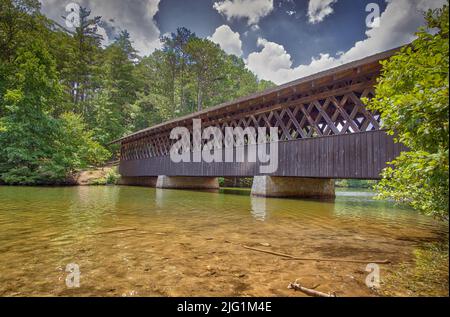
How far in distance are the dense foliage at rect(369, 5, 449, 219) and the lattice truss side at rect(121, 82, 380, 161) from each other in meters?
6.97

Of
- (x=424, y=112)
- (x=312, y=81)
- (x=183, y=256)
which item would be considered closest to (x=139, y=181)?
(x=312, y=81)

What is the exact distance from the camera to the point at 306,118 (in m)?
12.1

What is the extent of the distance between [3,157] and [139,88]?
25308mm

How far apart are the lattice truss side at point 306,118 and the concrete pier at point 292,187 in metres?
2.36

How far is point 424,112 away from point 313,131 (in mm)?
12718

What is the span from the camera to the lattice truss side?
32.9 feet

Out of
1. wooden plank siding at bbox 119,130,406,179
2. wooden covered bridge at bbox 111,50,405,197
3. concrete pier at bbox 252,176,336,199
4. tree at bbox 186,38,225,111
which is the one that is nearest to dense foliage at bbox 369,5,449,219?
wooden covered bridge at bbox 111,50,405,197

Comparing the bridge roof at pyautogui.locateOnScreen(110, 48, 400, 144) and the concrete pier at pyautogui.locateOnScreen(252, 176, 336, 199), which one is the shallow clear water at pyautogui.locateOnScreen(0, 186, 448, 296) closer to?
the bridge roof at pyautogui.locateOnScreen(110, 48, 400, 144)

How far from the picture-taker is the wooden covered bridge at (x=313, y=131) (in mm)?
9438

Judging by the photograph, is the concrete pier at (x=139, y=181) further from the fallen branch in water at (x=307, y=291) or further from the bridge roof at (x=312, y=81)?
the fallen branch in water at (x=307, y=291)

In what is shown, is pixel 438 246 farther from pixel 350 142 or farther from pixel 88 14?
pixel 88 14

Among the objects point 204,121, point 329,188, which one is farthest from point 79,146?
point 329,188

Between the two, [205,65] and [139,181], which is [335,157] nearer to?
[139,181]
